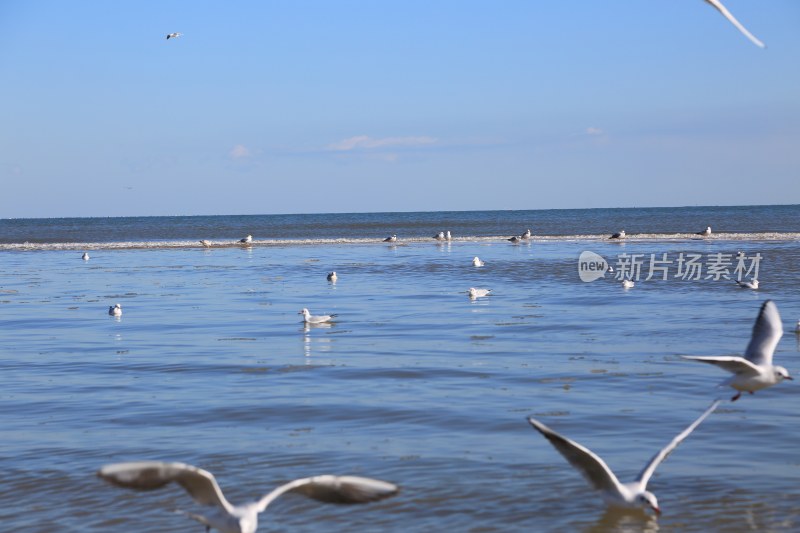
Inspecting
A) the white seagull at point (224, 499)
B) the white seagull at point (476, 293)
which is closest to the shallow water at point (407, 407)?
the white seagull at point (476, 293)

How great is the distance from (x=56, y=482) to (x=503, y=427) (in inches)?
147

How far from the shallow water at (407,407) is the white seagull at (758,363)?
71cm

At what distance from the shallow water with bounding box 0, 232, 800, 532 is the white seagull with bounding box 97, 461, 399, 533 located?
1.28m

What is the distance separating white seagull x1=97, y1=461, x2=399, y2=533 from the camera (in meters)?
5.36

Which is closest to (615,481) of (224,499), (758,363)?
(758,363)

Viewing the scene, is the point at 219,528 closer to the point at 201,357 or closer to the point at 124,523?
the point at 124,523

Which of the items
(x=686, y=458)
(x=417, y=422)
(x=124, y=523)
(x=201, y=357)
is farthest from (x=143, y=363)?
(x=686, y=458)

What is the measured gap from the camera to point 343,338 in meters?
15.6

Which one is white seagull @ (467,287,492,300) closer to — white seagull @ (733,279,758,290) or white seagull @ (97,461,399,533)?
white seagull @ (733,279,758,290)

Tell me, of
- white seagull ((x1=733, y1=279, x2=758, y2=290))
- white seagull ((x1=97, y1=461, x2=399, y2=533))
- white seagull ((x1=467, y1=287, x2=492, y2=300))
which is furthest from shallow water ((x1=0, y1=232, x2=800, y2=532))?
white seagull ((x1=97, y1=461, x2=399, y2=533))

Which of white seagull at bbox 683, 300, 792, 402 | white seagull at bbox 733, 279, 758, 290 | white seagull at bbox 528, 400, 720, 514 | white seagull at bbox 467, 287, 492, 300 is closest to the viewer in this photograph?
white seagull at bbox 528, 400, 720, 514

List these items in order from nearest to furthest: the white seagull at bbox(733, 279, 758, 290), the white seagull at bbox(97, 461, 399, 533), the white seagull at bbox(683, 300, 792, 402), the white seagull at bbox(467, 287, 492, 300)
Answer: the white seagull at bbox(97, 461, 399, 533) → the white seagull at bbox(683, 300, 792, 402) → the white seagull at bbox(733, 279, 758, 290) → the white seagull at bbox(467, 287, 492, 300)

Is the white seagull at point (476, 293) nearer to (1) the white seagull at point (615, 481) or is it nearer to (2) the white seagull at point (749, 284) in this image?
(2) the white seagull at point (749, 284)

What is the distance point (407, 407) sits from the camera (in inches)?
400
